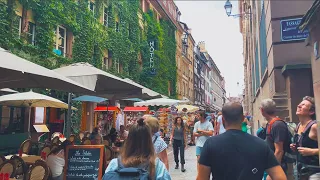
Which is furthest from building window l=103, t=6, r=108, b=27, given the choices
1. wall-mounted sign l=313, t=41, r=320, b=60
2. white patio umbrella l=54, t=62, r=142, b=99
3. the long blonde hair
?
the long blonde hair

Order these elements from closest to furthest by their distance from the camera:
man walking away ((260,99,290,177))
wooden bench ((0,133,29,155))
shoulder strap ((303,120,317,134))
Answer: shoulder strap ((303,120,317,134))
man walking away ((260,99,290,177))
wooden bench ((0,133,29,155))

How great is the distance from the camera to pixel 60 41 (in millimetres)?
17688

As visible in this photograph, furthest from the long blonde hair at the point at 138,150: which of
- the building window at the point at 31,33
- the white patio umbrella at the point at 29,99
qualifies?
the building window at the point at 31,33

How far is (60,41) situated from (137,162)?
1636cm

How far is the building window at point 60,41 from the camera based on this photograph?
17.2m

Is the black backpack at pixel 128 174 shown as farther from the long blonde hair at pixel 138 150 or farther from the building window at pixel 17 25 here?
the building window at pixel 17 25

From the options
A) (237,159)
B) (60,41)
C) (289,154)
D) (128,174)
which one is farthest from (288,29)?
(60,41)

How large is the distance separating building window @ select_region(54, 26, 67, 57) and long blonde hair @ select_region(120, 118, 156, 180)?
15371 mm

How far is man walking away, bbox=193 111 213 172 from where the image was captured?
25.5 ft

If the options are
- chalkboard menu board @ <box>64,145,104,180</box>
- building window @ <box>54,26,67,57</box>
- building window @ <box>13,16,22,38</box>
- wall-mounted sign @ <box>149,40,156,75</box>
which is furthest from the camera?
wall-mounted sign @ <box>149,40,156,75</box>

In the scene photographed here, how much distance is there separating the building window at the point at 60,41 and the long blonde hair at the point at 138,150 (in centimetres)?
1537

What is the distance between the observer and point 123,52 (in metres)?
24.9

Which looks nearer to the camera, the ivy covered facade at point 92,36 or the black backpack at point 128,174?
the black backpack at point 128,174

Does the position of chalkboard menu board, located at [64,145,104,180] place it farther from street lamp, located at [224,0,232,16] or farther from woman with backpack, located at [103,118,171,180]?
street lamp, located at [224,0,232,16]
